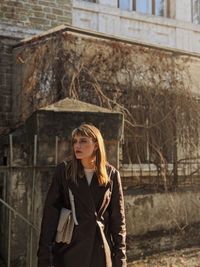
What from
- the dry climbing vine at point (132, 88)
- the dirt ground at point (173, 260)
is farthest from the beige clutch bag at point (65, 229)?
the dry climbing vine at point (132, 88)

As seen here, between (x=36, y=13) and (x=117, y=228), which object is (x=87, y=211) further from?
(x=36, y=13)

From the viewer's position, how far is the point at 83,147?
3.20 m

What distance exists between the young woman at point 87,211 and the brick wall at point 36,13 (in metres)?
7.40

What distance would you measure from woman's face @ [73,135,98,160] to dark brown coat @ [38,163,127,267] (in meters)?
0.16

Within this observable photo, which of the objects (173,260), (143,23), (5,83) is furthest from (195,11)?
(173,260)

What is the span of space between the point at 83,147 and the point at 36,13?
7782mm

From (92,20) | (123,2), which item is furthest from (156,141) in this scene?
(123,2)

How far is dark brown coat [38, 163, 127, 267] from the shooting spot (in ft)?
9.99

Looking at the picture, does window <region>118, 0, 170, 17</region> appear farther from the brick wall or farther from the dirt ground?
the dirt ground

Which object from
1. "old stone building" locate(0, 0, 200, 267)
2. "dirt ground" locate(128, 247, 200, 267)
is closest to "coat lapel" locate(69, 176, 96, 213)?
"old stone building" locate(0, 0, 200, 267)

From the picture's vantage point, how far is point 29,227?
4434 millimetres

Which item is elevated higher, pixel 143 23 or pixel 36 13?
pixel 143 23

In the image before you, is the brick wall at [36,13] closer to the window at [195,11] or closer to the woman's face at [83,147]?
the window at [195,11]

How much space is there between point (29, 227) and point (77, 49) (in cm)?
416
